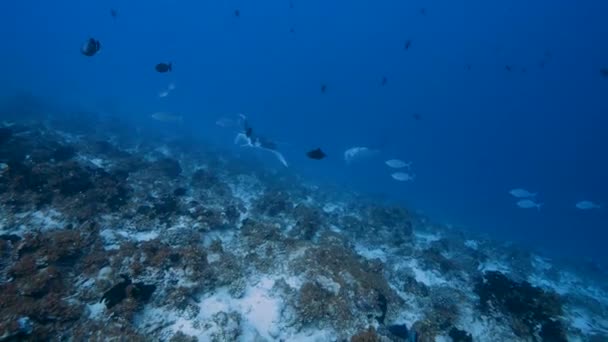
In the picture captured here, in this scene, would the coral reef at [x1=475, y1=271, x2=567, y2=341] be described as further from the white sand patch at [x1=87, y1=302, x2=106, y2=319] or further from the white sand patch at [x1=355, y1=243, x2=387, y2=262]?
the white sand patch at [x1=87, y1=302, x2=106, y2=319]

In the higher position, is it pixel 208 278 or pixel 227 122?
pixel 227 122

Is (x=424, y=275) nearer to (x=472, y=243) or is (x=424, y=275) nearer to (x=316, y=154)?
(x=316, y=154)

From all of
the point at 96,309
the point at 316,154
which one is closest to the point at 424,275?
the point at 316,154

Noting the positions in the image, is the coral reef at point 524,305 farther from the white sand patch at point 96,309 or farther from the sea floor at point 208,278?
the white sand patch at point 96,309

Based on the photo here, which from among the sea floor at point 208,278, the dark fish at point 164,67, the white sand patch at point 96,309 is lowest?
the white sand patch at point 96,309

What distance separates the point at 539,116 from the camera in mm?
132125

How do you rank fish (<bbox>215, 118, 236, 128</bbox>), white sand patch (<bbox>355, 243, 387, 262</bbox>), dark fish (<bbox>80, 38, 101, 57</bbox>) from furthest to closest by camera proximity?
fish (<bbox>215, 118, 236, 128</bbox>) < white sand patch (<bbox>355, 243, 387, 262</bbox>) < dark fish (<bbox>80, 38, 101, 57</bbox>)

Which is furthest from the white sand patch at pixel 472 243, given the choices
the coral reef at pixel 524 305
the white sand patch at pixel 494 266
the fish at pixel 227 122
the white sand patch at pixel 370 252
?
the fish at pixel 227 122

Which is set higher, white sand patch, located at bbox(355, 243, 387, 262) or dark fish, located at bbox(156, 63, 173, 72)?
dark fish, located at bbox(156, 63, 173, 72)

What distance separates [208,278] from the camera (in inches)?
326

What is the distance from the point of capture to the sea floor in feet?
22.3

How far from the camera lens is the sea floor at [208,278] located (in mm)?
6805

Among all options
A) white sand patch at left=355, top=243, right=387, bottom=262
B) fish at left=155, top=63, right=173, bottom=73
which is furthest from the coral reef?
fish at left=155, top=63, right=173, bottom=73

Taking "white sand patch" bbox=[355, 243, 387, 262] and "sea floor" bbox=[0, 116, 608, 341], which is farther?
"white sand patch" bbox=[355, 243, 387, 262]
